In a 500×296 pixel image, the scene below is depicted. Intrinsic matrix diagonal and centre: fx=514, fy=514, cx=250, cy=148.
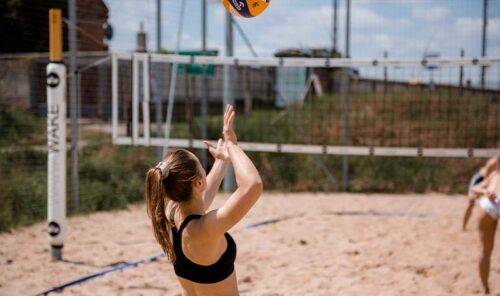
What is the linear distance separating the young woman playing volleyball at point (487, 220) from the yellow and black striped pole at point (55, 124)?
331 cm

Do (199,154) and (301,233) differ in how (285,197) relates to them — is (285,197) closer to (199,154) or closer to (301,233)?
(199,154)

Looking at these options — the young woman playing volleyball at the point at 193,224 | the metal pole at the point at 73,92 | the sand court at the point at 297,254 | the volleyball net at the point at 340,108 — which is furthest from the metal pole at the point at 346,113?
the young woman playing volleyball at the point at 193,224

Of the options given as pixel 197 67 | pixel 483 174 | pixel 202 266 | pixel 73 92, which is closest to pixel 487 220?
pixel 483 174

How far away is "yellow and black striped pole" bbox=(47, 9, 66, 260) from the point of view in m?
4.30

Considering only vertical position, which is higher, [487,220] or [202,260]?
[202,260]

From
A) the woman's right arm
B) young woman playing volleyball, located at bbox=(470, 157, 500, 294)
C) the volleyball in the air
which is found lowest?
young woman playing volleyball, located at bbox=(470, 157, 500, 294)

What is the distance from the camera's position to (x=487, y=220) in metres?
3.63

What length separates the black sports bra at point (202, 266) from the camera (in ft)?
6.77

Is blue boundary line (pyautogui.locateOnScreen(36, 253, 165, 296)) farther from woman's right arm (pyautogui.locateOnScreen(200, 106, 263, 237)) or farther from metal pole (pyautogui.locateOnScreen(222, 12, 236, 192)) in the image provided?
metal pole (pyautogui.locateOnScreen(222, 12, 236, 192))

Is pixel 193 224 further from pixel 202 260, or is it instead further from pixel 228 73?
pixel 228 73

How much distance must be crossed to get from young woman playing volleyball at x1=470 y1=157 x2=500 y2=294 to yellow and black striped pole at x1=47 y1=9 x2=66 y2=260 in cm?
331

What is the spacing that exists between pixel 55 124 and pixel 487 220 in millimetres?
3461

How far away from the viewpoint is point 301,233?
561 cm

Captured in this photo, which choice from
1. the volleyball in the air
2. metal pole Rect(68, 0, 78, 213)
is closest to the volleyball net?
metal pole Rect(68, 0, 78, 213)
